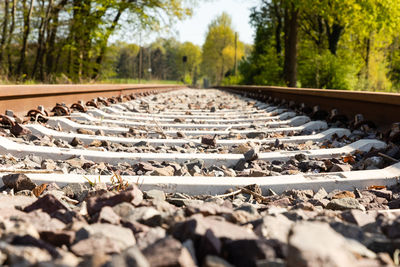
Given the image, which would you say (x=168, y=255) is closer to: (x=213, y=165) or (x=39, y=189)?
(x=39, y=189)

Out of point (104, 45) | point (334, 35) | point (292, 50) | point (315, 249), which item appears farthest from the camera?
point (334, 35)

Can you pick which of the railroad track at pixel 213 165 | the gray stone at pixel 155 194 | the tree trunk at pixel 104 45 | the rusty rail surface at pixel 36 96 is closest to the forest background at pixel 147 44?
the tree trunk at pixel 104 45

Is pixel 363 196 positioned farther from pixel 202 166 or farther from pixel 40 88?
pixel 40 88

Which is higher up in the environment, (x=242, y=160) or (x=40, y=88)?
(x=40, y=88)

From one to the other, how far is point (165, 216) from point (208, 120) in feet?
11.7

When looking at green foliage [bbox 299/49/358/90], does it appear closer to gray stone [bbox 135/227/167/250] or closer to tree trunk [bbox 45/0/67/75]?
tree trunk [bbox 45/0/67/75]

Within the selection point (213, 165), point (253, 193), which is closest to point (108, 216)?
point (253, 193)

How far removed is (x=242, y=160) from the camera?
2543 mm

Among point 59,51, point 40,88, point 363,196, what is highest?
point 59,51

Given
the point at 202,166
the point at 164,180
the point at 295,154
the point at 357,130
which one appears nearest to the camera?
the point at 164,180

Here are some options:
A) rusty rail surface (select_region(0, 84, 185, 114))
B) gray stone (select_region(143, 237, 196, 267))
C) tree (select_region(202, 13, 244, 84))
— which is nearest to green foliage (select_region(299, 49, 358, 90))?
rusty rail surface (select_region(0, 84, 185, 114))

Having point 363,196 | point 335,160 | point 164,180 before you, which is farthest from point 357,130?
point 164,180

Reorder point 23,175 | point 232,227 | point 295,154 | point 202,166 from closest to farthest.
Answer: point 232,227
point 23,175
point 202,166
point 295,154

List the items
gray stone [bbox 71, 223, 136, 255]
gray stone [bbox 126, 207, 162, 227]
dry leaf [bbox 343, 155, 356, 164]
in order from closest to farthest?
Answer: gray stone [bbox 71, 223, 136, 255] < gray stone [bbox 126, 207, 162, 227] < dry leaf [bbox 343, 155, 356, 164]
